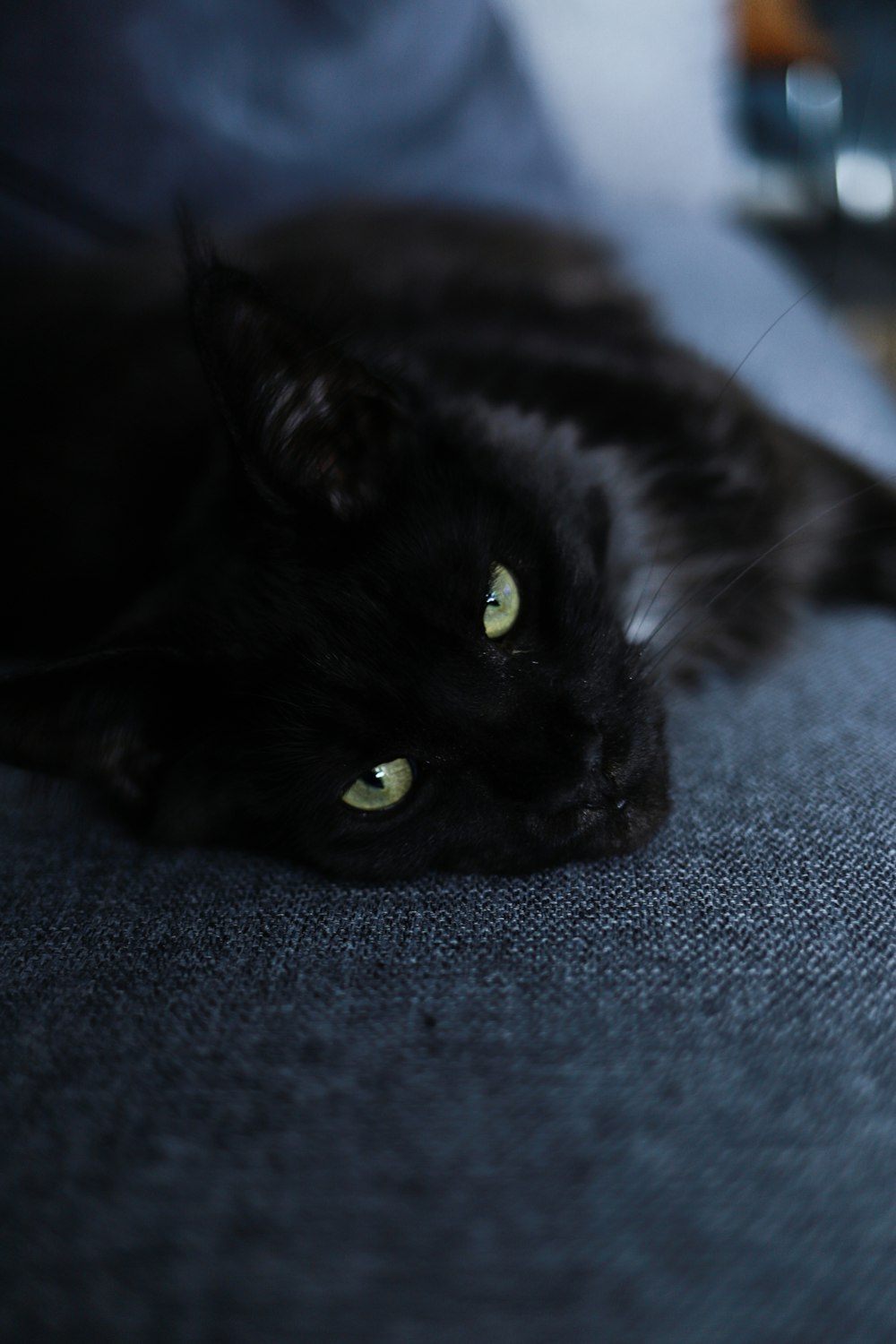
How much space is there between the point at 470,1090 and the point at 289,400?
0.62 m

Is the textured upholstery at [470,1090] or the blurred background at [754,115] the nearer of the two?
the textured upholstery at [470,1090]

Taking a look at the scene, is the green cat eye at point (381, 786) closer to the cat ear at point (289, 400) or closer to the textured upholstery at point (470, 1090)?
the textured upholstery at point (470, 1090)

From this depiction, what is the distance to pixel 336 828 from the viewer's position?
88cm

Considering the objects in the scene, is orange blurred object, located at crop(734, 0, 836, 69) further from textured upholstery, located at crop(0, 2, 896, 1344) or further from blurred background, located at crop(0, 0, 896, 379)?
textured upholstery, located at crop(0, 2, 896, 1344)

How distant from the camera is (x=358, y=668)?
0.86 metres

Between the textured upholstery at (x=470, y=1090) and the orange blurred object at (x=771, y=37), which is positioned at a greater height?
the orange blurred object at (x=771, y=37)

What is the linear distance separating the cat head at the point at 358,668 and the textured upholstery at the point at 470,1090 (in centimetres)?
6

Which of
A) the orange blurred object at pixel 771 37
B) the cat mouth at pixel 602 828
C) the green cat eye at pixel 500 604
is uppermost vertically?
the orange blurred object at pixel 771 37

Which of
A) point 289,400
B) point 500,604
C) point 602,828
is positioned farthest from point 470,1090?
point 289,400

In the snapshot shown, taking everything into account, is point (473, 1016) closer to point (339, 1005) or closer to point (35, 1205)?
point (339, 1005)

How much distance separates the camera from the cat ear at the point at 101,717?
84cm

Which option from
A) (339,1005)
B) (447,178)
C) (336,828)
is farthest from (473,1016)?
(447,178)

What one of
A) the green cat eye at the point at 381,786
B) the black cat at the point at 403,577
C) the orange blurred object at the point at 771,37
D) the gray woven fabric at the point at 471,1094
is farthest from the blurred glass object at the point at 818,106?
the green cat eye at the point at 381,786

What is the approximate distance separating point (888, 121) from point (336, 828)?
2.67 meters
